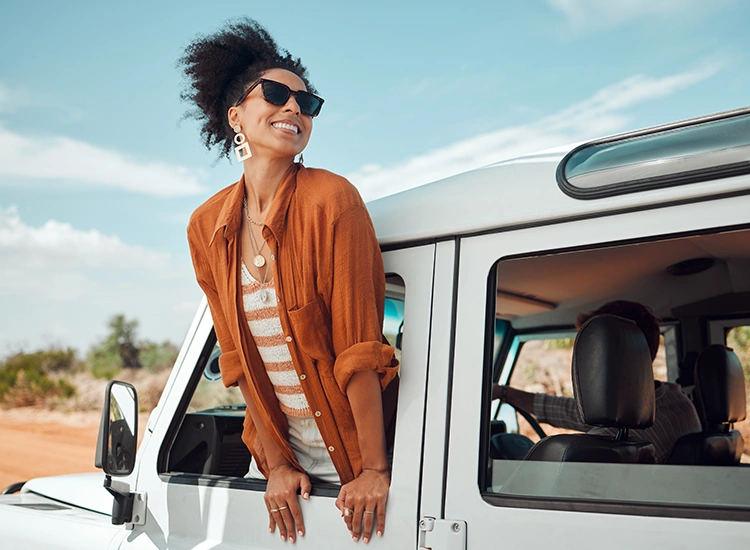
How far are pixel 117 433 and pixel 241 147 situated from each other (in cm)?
98

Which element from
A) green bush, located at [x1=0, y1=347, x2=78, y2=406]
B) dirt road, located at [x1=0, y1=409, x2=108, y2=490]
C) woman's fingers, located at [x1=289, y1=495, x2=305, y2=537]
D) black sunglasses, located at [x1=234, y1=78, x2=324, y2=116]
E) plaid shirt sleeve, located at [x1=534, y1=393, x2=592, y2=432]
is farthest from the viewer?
green bush, located at [x1=0, y1=347, x2=78, y2=406]

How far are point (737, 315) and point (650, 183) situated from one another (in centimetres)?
216

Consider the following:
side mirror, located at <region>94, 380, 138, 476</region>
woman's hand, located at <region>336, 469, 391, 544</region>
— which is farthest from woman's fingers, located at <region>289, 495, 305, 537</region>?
side mirror, located at <region>94, 380, 138, 476</region>

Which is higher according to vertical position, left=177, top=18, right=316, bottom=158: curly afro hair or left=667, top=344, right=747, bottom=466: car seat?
left=177, top=18, right=316, bottom=158: curly afro hair

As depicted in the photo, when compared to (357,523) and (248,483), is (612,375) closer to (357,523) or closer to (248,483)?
(357,523)

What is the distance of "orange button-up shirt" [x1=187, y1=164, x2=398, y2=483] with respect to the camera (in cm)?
193

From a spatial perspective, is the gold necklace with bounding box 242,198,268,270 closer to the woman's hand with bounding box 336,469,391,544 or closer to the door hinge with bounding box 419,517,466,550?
the woman's hand with bounding box 336,469,391,544

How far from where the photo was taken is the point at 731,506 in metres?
1.41

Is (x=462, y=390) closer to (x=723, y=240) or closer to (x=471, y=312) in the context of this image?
(x=471, y=312)

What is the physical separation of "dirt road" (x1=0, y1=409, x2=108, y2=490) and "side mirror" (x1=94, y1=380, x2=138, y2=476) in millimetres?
11538

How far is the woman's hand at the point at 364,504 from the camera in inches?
69.2

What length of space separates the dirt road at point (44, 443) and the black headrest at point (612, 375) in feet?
41.8

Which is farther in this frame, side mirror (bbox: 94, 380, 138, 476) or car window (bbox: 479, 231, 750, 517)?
side mirror (bbox: 94, 380, 138, 476)

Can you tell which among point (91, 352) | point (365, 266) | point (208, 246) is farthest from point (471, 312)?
point (91, 352)
